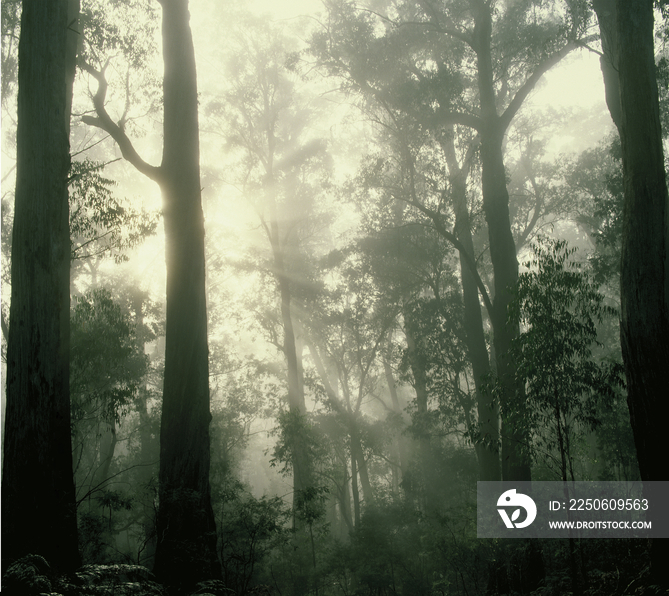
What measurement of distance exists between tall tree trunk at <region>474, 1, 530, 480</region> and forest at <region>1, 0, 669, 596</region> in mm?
61

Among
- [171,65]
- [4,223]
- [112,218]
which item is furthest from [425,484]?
[4,223]

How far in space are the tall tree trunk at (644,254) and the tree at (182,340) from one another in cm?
500

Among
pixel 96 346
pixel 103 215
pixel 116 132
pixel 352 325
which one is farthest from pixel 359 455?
pixel 116 132

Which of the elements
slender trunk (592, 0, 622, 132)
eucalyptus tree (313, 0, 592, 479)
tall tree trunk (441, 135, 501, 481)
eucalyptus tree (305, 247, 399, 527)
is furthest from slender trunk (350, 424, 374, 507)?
slender trunk (592, 0, 622, 132)

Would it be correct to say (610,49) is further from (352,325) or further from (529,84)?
(352,325)

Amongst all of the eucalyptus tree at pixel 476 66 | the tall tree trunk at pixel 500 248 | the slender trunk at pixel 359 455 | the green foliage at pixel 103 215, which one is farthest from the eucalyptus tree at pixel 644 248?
the slender trunk at pixel 359 455

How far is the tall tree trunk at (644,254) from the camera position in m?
4.82

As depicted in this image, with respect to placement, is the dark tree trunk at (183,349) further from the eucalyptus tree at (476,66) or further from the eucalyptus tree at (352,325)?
the eucalyptus tree at (352,325)

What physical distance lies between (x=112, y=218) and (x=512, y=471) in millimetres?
8794

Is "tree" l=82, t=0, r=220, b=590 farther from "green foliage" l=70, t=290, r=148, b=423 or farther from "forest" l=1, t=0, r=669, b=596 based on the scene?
"green foliage" l=70, t=290, r=148, b=423

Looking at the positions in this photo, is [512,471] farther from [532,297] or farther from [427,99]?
[427,99]

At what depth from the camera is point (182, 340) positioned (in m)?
5.98

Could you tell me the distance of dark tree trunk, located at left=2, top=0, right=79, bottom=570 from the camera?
3990mm

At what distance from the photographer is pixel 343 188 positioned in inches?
509
